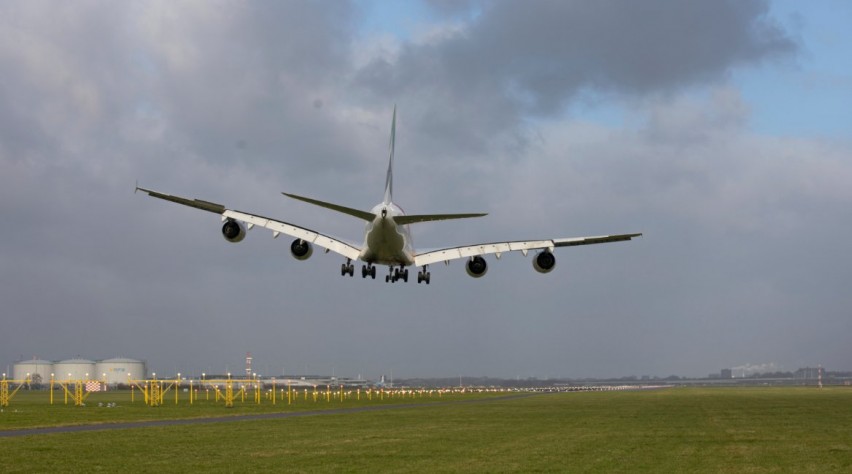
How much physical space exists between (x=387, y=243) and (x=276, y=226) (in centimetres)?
559

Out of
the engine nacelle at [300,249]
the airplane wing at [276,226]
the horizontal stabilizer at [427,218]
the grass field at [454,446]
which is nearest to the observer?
the grass field at [454,446]

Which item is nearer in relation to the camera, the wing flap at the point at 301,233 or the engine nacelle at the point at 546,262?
the wing flap at the point at 301,233

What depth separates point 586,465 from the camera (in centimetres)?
2867

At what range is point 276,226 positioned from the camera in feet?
155

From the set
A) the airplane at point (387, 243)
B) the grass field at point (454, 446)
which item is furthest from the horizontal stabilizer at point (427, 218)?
the grass field at point (454, 446)

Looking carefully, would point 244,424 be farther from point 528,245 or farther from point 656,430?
point 656,430

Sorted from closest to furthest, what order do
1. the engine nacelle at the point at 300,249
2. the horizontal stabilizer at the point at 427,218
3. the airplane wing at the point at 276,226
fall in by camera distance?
the horizontal stabilizer at the point at 427,218 → the airplane wing at the point at 276,226 → the engine nacelle at the point at 300,249

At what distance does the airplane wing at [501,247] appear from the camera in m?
48.3

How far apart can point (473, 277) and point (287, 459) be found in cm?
2124

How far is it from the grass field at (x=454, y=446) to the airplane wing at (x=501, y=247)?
8.71 metres

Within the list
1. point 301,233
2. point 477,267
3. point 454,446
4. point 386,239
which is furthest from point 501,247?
point 454,446

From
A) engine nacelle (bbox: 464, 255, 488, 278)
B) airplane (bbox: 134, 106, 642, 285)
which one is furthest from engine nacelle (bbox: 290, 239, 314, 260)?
engine nacelle (bbox: 464, 255, 488, 278)

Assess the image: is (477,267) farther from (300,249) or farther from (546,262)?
(300,249)

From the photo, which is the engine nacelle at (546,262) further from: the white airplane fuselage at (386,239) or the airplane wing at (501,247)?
the white airplane fuselage at (386,239)
